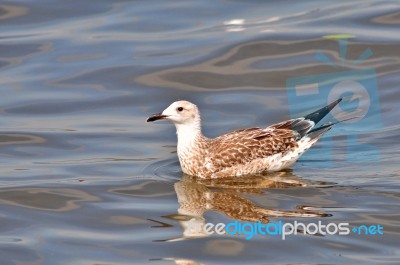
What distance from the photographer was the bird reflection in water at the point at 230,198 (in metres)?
10.5

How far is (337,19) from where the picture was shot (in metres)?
17.5

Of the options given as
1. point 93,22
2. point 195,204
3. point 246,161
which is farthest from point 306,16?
point 195,204

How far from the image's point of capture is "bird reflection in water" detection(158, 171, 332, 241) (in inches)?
415

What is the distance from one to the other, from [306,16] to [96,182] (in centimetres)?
707

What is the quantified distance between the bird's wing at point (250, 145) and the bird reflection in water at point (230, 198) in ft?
0.74

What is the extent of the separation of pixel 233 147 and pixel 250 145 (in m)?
0.20

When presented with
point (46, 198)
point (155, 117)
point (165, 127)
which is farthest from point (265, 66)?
point (46, 198)

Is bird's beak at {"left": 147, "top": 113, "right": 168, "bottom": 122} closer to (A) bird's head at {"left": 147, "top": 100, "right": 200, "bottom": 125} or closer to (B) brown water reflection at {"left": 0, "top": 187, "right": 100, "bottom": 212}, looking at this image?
(A) bird's head at {"left": 147, "top": 100, "right": 200, "bottom": 125}

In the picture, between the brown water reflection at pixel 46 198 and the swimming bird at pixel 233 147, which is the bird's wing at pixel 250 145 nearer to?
the swimming bird at pixel 233 147

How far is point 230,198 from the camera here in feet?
37.3

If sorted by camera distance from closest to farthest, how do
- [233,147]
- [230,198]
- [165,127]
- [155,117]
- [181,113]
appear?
[230,198], [155,117], [181,113], [233,147], [165,127]

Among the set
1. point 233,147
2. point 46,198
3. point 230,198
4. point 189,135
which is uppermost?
point 189,135

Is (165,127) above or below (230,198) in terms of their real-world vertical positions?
above

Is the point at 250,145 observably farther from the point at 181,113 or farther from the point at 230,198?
the point at 230,198
